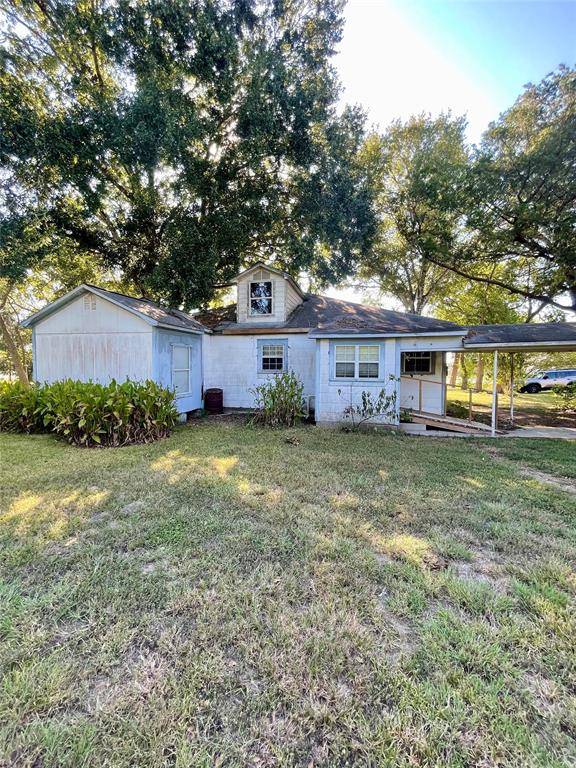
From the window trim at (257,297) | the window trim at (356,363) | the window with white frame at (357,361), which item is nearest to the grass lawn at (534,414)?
the window trim at (356,363)

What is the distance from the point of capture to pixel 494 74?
10.3 meters

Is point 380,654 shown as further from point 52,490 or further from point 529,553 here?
point 52,490

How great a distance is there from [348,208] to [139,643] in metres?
13.9

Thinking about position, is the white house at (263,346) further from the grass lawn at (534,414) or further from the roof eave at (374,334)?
the grass lawn at (534,414)

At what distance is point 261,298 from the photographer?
38.6 feet

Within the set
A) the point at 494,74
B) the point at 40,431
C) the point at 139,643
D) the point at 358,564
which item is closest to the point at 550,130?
the point at 494,74

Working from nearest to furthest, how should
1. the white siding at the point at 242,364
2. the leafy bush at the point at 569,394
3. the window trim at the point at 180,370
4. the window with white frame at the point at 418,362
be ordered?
the window trim at the point at 180,370 → the window with white frame at the point at 418,362 → the white siding at the point at 242,364 → the leafy bush at the point at 569,394

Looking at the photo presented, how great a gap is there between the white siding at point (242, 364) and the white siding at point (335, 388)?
1440 mm

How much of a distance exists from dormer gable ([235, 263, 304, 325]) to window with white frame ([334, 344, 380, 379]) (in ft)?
10.0

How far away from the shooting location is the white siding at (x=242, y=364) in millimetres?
11047

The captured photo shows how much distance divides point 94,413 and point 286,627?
674 cm

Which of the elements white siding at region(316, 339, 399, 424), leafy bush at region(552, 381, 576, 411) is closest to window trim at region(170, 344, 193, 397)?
white siding at region(316, 339, 399, 424)

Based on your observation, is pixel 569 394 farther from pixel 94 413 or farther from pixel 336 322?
pixel 94 413

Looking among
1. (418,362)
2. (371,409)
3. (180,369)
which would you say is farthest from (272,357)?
(418,362)
